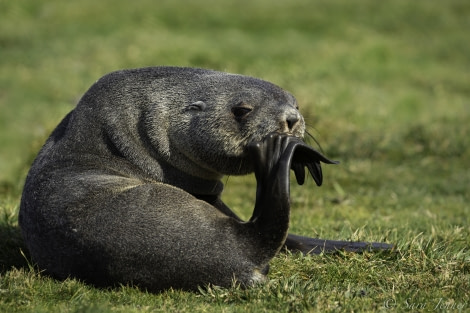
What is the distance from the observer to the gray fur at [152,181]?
4801 mm

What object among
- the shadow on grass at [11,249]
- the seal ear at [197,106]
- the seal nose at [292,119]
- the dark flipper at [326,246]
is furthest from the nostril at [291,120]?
the shadow on grass at [11,249]

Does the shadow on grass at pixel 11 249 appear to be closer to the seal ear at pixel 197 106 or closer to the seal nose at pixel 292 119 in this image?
the seal ear at pixel 197 106

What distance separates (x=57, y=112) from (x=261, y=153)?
8.72 metres

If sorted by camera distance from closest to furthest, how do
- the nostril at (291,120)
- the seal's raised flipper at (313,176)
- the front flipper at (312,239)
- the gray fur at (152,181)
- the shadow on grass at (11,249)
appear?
the gray fur at (152,181) → the seal's raised flipper at (313,176) → the front flipper at (312,239) → the nostril at (291,120) → the shadow on grass at (11,249)

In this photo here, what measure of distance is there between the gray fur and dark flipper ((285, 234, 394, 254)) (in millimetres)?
627

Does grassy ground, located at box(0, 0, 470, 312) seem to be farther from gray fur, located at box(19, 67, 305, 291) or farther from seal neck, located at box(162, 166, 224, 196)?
seal neck, located at box(162, 166, 224, 196)

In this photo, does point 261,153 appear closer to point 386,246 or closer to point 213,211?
point 213,211

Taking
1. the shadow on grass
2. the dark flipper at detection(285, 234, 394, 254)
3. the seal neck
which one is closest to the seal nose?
the seal neck

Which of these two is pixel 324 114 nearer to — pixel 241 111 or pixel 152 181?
pixel 241 111

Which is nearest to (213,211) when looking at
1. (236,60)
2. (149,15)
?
(236,60)

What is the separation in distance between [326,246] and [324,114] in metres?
7.26

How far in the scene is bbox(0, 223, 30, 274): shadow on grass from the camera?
6.02 m

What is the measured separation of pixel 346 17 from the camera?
2206 centimetres

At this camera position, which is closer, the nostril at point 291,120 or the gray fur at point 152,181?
the gray fur at point 152,181
